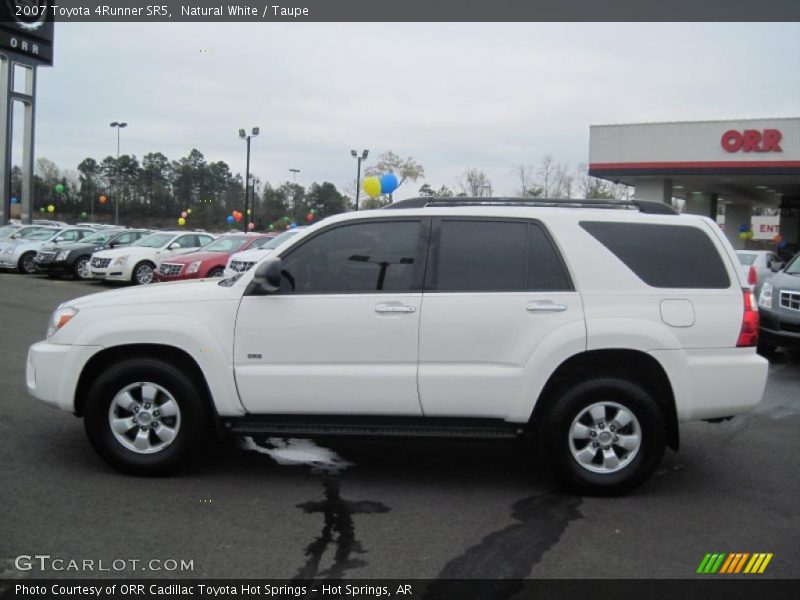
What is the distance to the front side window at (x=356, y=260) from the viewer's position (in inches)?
201

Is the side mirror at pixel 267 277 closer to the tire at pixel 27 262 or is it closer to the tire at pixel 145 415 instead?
the tire at pixel 145 415

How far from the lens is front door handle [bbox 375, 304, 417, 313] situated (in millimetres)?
4992

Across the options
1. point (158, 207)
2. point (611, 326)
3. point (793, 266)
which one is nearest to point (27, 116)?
point (793, 266)

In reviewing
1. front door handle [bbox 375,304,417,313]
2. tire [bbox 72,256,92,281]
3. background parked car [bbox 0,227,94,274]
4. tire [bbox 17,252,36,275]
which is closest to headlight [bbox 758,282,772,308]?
front door handle [bbox 375,304,417,313]

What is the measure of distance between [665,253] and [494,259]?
1.15m

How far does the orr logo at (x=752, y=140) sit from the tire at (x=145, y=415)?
2561cm

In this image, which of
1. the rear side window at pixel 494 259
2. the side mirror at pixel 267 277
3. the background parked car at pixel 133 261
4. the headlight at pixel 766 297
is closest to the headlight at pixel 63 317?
the side mirror at pixel 267 277

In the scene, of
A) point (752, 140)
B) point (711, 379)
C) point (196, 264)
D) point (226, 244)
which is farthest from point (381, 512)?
point (752, 140)

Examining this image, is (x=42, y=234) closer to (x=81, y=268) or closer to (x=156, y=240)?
(x=81, y=268)

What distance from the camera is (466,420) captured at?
5043mm

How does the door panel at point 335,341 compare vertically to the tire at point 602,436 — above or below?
above

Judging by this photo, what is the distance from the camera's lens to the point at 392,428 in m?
5.03

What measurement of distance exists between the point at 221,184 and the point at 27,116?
51354 millimetres
